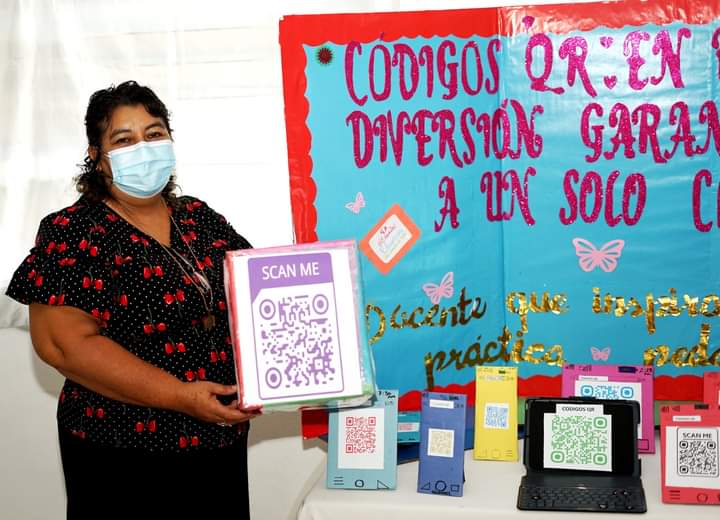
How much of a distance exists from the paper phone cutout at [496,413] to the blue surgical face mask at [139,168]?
3.17 feet

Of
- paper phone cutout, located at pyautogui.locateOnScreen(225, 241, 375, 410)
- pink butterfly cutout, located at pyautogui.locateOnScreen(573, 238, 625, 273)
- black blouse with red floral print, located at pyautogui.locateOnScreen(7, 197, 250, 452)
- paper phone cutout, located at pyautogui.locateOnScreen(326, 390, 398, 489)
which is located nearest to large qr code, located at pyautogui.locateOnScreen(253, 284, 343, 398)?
paper phone cutout, located at pyautogui.locateOnScreen(225, 241, 375, 410)

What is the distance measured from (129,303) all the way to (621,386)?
127cm

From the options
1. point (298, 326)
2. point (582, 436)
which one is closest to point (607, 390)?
point (582, 436)

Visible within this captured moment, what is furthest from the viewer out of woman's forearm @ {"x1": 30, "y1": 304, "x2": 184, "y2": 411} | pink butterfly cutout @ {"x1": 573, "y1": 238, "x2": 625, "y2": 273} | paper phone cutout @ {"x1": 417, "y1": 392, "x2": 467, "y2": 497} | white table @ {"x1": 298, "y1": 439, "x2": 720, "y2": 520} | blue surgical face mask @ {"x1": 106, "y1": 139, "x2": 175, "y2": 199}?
pink butterfly cutout @ {"x1": 573, "y1": 238, "x2": 625, "y2": 273}

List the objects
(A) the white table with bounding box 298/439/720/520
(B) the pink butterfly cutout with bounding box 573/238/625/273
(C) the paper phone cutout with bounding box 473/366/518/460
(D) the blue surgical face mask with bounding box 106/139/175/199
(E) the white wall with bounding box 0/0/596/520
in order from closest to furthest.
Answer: (D) the blue surgical face mask with bounding box 106/139/175/199 < (A) the white table with bounding box 298/439/720/520 < (C) the paper phone cutout with bounding box 473/366/518/460 < (B) the pink butterfly cutout with bounding box 573/238/625/273 < (E) the white wall with bounding box 0/0/596/520

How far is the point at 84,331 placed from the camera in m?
1.76

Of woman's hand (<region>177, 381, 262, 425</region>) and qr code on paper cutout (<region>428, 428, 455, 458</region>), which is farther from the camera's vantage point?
qr code on paper cutout (<region>428, 428, 455, 458</region>)

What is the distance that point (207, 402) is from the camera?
1.69 meters

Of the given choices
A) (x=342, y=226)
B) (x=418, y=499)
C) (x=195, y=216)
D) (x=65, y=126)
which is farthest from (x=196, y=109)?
(x=418, y=499)

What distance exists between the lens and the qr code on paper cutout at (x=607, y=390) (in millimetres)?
2322

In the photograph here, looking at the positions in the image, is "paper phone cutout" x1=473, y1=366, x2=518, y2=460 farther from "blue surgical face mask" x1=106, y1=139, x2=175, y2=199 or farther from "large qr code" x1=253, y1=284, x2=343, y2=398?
"blue surgical face mask" x1=106, y1=139, x2=175, y2=199

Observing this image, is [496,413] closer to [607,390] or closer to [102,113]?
[607,390]

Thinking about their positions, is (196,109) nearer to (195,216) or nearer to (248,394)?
(195,216)

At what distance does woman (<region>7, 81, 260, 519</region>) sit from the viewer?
1.76 metres
